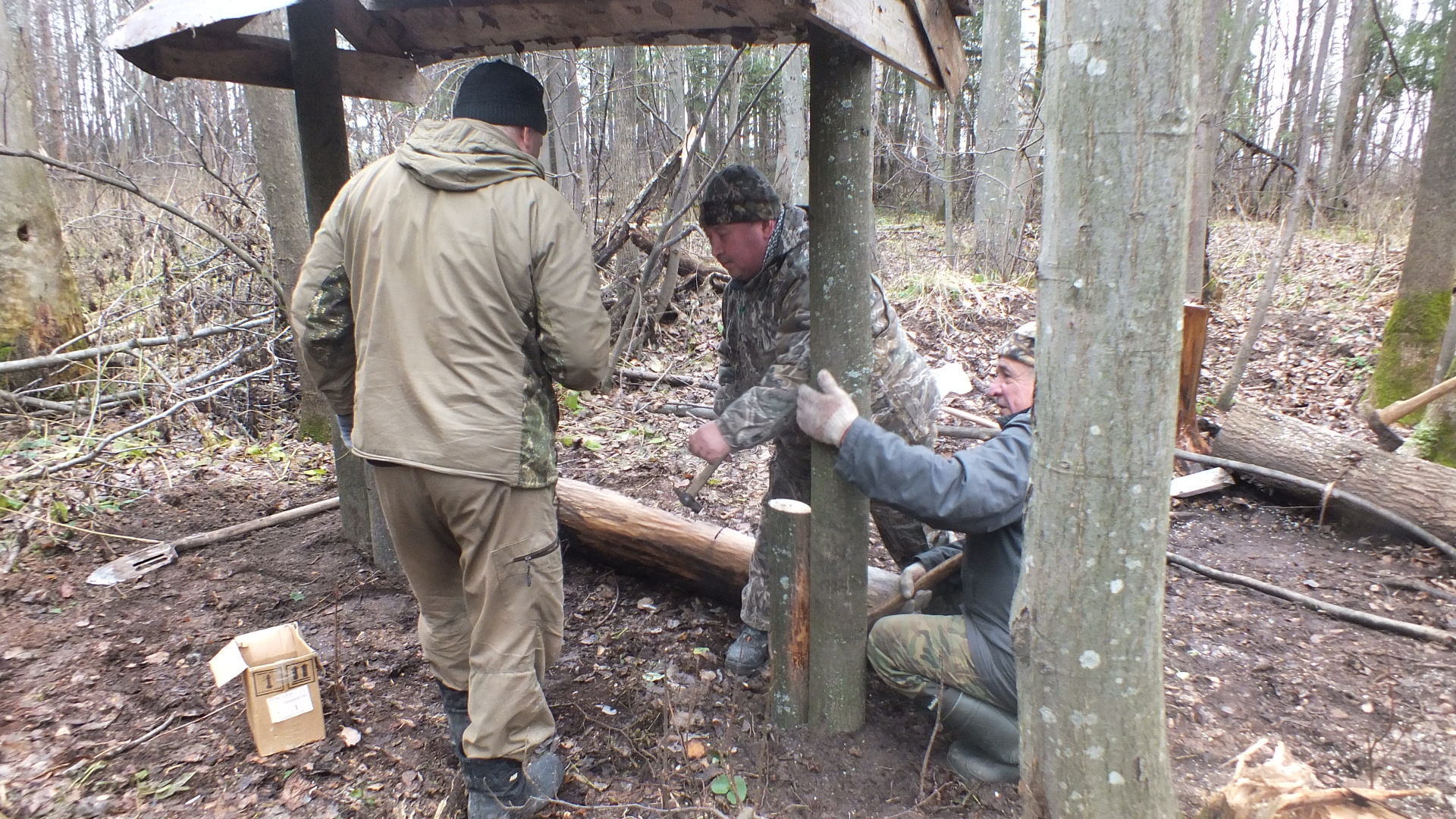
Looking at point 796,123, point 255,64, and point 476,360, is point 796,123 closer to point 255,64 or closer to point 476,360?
point 255,64

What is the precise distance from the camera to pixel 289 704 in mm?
2957

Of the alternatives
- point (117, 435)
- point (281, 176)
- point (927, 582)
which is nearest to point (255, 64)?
point (281, 176)

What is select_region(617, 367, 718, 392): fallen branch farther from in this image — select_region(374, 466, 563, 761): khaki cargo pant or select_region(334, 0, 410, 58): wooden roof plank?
select_region(374, 466, 563, 761): khaki cargo pant

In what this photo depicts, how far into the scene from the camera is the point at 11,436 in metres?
5.21

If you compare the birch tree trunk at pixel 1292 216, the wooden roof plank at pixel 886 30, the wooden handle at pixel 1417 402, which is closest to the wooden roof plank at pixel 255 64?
the wooden roof plank at pixel 886 30

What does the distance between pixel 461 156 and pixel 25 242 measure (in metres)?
5.53

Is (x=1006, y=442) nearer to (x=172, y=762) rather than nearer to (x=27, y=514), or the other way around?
(x=172, y=762)

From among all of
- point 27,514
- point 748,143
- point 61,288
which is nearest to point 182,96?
point 61,288

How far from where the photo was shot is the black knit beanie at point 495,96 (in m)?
2.50

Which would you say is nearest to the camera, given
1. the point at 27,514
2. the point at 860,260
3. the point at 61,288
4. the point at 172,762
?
the point at 860,260

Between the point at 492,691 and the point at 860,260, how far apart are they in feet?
6.06

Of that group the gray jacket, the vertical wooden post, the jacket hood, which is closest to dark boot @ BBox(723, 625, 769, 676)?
the vertical wooden post

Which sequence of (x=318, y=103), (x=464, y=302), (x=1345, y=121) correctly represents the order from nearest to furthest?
(x=464, y=302)
(x=318, y=103)
(x=1345, y=121)

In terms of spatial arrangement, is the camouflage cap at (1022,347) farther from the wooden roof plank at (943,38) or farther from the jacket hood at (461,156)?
the jacket hood at (461,156)
